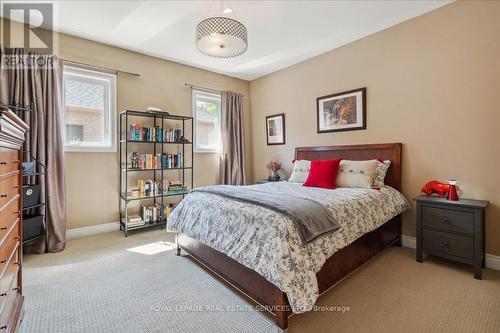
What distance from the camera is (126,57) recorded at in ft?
12.0

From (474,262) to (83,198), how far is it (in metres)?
4.50

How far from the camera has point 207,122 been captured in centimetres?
465

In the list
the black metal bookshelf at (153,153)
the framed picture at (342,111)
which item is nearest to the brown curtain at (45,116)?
the black metal bookshelf at (153,153)

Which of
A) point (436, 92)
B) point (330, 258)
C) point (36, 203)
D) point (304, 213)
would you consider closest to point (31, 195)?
point (36, 203)

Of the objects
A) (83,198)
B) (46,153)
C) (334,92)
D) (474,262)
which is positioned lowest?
(474,262)

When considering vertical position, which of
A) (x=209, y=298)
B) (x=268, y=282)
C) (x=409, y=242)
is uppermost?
(x=268, y=282)

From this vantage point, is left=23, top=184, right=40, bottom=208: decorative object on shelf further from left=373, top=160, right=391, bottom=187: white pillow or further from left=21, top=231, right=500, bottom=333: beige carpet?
left=373, top=160, right=391, bottom=187: white pillow

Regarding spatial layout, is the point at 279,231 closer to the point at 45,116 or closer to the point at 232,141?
the point at 45,116

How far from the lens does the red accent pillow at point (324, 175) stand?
303 cm

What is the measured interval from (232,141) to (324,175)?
221 centimetres

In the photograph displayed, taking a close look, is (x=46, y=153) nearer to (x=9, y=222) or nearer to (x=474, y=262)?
(x=9, y=222)

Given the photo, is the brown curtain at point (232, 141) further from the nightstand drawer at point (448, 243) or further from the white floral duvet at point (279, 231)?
the nightstand drawer at point (448, 243)

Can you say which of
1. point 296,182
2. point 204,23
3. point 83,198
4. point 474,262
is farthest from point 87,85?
point 474,262

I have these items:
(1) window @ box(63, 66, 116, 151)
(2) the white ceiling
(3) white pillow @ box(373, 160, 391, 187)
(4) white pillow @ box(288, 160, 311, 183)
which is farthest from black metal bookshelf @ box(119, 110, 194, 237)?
(3) white pillow @ box(373, 160, 391, 187)
